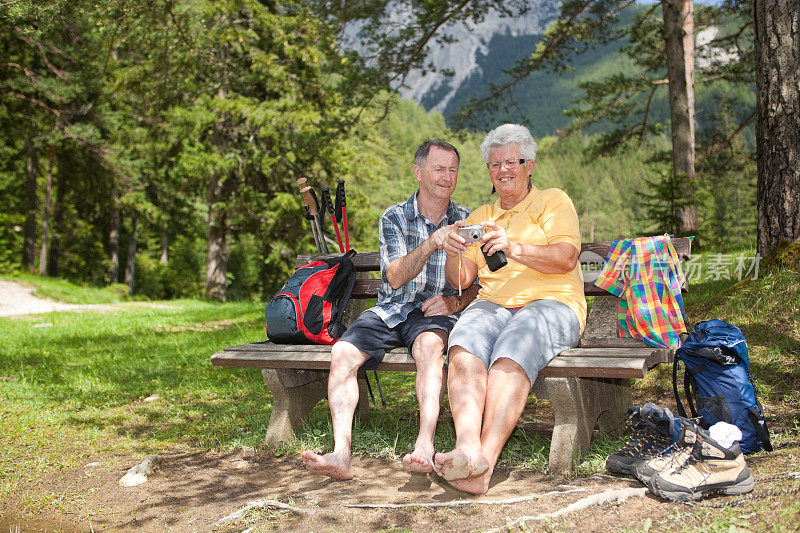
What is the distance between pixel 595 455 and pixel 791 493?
1.00 metres

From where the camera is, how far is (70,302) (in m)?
16.3

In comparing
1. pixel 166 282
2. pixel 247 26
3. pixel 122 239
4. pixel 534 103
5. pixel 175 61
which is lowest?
pixel 166 282

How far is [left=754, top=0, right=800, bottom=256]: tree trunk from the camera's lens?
4.85m

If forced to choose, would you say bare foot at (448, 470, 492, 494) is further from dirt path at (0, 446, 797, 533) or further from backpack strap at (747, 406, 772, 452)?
backpack strap at (747, 406, 772, 452)

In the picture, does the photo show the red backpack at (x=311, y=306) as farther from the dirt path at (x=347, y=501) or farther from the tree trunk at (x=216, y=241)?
the tree trunk at (x=216, y=241)

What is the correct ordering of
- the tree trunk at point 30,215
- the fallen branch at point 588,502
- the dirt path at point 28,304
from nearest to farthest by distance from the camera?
1. the fallen branch at point 588,502
2. the dirt path at point 28,304
3. the tree trunk at point 30,215

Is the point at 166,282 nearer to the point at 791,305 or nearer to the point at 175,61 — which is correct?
the point at 175,61

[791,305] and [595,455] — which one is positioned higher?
[791,305]

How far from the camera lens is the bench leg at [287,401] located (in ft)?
12.8

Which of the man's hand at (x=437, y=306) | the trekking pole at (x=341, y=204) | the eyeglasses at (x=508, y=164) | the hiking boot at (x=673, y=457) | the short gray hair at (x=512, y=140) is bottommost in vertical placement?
the hiking boot at (x=673, y=457)

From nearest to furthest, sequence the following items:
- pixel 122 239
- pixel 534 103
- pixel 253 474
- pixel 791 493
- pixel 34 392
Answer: pixel 791 493
pixel 253 474
pixel 34 392
pixel 122 239
pixel 534 103

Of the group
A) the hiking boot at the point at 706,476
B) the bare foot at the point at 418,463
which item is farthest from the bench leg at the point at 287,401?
the hiking boot at the point at 706,476

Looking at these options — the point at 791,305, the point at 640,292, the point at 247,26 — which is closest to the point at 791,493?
the point at 640,292

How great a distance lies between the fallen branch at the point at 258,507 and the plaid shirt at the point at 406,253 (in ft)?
4.24
